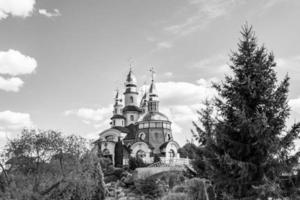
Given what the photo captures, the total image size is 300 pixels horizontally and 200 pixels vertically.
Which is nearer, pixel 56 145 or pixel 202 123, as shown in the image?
pixel 202 123

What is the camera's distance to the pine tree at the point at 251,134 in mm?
13961

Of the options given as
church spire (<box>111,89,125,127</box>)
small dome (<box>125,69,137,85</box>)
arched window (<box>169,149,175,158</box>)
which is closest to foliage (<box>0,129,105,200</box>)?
arched window (<box>169,149,175,158</box>)

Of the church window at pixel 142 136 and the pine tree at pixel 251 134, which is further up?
the church window at pixel 142 136

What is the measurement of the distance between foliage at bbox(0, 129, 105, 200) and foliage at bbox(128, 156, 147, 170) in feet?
90.3

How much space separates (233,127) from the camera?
49.6 ft

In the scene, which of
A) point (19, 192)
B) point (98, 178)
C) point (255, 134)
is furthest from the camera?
point (98, 178)

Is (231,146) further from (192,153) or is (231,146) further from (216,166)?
(192,153)

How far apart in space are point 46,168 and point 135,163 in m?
31.4

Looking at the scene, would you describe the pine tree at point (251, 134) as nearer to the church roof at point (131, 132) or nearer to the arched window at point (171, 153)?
the arched window at point (171, 153)

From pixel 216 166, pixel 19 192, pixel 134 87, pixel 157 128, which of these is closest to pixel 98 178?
pixel 19 192

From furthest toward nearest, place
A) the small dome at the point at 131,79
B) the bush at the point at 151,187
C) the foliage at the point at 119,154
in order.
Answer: the small dome at the point at 131,79 < the foliage at the point at 119,154 < the bush at the point at 151,187

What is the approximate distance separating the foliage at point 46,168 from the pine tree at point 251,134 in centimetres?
1739

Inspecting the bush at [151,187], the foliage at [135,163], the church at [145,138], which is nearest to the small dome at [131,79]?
the church at [145,138]

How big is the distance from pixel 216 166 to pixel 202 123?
291cm
